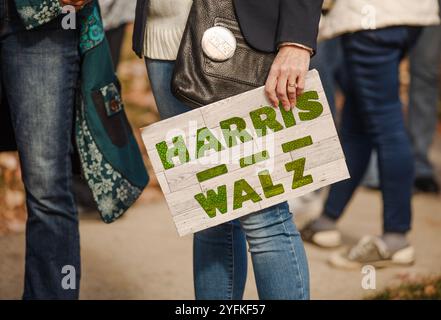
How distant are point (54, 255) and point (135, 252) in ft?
4.43

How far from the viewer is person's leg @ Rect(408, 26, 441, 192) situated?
17.4ft

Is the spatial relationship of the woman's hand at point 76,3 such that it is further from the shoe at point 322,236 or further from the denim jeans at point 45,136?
the shoe at point 322,236

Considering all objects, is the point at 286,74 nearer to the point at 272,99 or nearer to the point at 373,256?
the point at 272,99

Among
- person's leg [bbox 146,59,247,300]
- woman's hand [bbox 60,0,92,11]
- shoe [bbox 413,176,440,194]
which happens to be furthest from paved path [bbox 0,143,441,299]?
woman's hand [bbox 60,0,92,11]

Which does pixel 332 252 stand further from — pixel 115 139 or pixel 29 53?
pixel 29 53

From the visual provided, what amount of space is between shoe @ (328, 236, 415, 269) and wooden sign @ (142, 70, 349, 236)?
1569mm

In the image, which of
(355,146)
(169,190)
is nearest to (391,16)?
(355,146)

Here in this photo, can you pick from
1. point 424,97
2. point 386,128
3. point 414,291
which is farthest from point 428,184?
point 414,291

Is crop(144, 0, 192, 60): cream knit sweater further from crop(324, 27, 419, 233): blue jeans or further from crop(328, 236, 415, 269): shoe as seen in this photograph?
crop(328, 236, 415, 269): shoe

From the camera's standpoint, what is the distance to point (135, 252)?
13.6ft

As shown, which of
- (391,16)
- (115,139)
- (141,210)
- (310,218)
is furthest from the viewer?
(141,210)

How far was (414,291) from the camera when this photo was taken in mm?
3543

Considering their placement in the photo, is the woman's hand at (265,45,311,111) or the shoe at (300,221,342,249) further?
the shoe at (300,221,342,249)

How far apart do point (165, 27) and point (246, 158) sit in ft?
1.44
